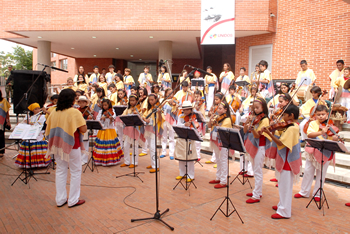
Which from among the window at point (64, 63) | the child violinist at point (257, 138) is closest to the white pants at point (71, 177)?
the child violinist at point (257, 138)

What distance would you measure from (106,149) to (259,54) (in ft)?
33.9

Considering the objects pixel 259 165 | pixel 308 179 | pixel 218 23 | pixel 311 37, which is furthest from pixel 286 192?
pixel 311 37

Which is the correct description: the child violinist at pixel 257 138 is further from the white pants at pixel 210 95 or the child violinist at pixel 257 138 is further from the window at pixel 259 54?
the window at pixel 259 54

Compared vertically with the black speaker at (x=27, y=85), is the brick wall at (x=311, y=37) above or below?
above

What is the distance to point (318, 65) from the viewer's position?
1259 cm

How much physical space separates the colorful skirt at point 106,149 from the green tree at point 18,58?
44380 mm

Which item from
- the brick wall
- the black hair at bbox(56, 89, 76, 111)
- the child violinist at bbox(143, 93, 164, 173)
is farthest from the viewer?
the brick wall

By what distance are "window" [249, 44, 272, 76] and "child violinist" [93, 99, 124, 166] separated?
31.5ft

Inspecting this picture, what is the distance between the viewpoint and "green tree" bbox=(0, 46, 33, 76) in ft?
153

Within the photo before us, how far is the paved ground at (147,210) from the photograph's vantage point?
166 inches

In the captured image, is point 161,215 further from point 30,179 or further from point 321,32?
point 321,32

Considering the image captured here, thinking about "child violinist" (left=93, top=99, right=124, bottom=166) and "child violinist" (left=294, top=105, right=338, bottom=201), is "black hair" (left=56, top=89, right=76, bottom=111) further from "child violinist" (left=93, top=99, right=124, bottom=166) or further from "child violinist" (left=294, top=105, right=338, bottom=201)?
"child violinist" (left=294, top=105, right=338, bottom=201)

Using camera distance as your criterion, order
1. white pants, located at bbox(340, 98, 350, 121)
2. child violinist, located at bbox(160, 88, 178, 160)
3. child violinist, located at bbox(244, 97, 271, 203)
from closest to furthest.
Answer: child violinist, located at bbox(244, 97, 271, 203)
child violinist, located at bbox(160, 88, 178, 160)
white pants, located at bbox(340, 98, 350, 121)

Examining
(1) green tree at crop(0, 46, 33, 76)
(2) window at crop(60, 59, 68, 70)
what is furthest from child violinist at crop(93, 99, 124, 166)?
(1) green tree at crop(0, 46, 33, 76)
